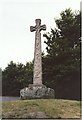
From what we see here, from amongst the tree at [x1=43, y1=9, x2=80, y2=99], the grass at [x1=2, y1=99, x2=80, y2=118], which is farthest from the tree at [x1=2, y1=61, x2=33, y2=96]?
the grass at [x1=2, y1=99, x2=80, y2=118]

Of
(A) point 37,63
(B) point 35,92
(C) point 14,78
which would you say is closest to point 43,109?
(B) point 35,92

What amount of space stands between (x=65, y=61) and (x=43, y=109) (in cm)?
1124

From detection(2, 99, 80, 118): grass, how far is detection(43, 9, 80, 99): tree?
913 cm

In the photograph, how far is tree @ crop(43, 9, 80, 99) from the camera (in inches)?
839

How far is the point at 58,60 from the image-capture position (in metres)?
22.2

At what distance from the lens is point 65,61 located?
21906 millimetres

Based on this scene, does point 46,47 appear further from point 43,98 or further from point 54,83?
point 43,98

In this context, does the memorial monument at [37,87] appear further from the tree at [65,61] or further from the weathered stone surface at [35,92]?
the tree at [65,61]

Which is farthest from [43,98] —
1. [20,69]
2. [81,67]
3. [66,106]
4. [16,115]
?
[20,69]

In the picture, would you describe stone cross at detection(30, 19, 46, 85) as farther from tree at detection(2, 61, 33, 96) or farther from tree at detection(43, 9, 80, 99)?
tree at detection(2, 61, 33, 96)

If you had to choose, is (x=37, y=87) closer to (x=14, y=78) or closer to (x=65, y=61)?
(x=65, y=61)

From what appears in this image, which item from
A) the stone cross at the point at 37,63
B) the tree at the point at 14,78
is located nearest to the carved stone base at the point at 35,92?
the stone cross at the point at 37,63

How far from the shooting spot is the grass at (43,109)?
416 inches

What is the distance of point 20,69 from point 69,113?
70.2 ft
